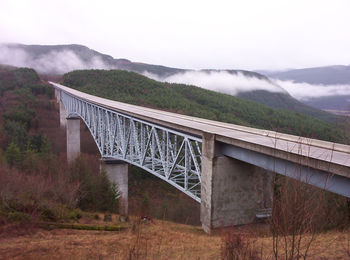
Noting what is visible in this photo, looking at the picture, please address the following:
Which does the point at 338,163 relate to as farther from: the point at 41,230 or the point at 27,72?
the point at 27,72

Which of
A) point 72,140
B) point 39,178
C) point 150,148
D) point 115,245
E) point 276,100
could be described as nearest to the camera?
point 115,245

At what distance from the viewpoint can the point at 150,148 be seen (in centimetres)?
1858

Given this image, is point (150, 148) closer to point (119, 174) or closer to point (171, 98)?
point (119, 174)

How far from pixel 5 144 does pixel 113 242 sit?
39379 mm

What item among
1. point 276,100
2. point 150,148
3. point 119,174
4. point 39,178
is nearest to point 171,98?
point 119,174

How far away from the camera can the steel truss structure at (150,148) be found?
571 inches

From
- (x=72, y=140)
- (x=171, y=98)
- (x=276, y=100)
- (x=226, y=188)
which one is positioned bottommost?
(x=72, y=140)

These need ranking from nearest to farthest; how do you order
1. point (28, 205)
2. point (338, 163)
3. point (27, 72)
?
point (338, 163) < point (28, 205) < point (27, 72)

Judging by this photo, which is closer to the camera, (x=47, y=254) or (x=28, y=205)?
(x=47, y=254)

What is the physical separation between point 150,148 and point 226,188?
25.3 ft

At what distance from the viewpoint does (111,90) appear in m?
79.4

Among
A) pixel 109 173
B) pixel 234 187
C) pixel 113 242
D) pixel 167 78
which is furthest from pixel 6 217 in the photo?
pixel 167 78

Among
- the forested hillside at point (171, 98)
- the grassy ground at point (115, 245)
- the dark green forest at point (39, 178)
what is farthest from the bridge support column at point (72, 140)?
the grassy ground at point (115, 245)

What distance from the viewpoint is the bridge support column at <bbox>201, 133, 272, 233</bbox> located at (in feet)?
38.7
